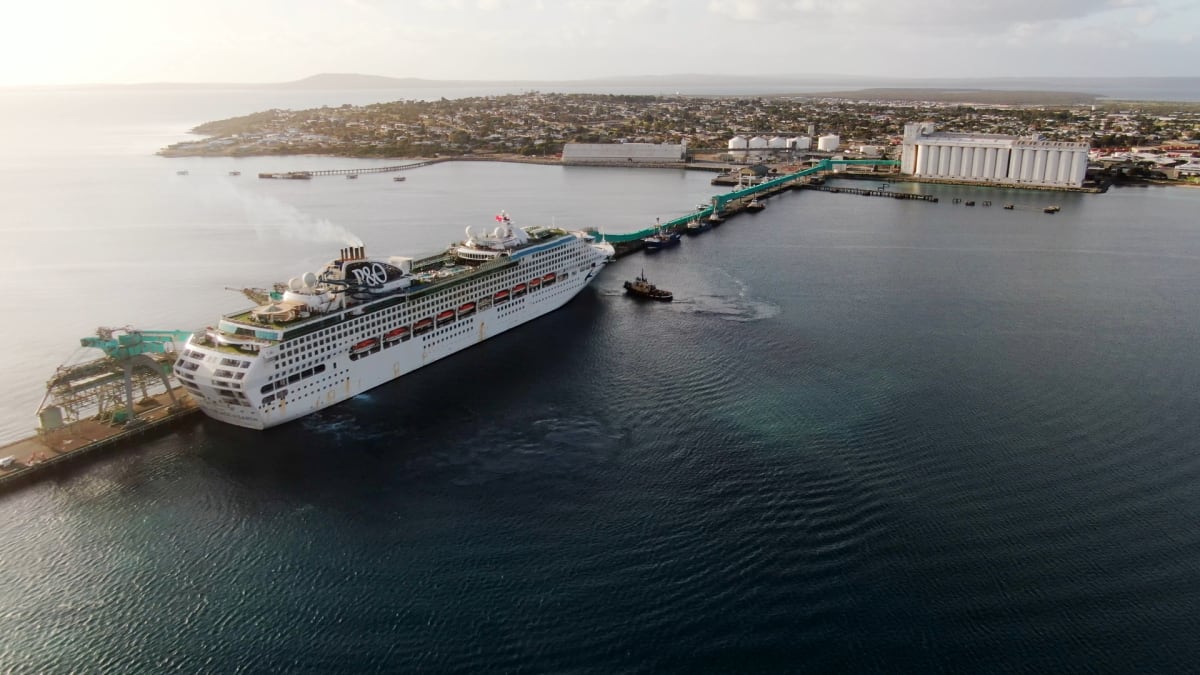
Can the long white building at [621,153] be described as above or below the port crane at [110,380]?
above

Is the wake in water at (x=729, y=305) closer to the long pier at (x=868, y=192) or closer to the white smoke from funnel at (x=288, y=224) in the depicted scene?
the white smoke from funnel at (x=288, y=224)

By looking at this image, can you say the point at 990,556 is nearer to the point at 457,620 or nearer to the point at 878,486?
the point at 878,486

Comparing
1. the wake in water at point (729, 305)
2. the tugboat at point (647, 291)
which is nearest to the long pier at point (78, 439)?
the tugboat at point (647, 291)

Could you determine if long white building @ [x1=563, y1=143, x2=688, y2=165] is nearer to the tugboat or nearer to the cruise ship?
the tugboat

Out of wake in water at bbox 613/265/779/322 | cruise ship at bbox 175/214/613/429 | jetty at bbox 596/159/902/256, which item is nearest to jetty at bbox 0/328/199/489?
cruise ship at bbox 175/214/613/429

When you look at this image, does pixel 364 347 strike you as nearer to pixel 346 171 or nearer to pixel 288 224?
pixel 288 224

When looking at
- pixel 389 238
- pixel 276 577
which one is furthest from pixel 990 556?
pixel 389 238
